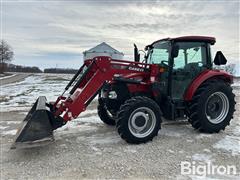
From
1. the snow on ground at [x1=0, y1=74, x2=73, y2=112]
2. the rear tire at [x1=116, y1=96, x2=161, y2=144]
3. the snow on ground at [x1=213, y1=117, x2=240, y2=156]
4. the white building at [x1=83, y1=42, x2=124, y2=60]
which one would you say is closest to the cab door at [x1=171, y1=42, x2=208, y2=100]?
the rear tire at [x1=116, y1=96, x2=161, y2=144]

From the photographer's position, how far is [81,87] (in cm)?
589

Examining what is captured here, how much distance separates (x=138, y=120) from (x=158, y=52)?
76.4 inches

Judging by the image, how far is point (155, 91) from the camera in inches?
240

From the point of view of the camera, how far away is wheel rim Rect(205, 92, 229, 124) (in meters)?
6.26

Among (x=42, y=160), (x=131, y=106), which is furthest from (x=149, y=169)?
(x=42, y=160)

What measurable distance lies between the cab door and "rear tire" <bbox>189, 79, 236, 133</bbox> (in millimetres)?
348

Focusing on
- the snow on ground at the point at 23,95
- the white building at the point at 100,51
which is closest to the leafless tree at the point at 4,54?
the white building at the point at 100,51

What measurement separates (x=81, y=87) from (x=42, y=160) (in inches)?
71.7

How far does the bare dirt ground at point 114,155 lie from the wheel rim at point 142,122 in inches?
10.7

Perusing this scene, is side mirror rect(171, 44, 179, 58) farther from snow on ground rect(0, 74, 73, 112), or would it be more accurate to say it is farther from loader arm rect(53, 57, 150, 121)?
snow on ground rect(0, 74, 73, 112)

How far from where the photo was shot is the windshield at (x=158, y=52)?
6211 millimetres

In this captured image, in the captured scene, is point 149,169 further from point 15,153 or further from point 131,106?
point 15,153

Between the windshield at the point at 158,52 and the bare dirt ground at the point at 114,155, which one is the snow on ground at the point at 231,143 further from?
the windshield at the point at 158,52

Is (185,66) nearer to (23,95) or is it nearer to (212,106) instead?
(212,106)
